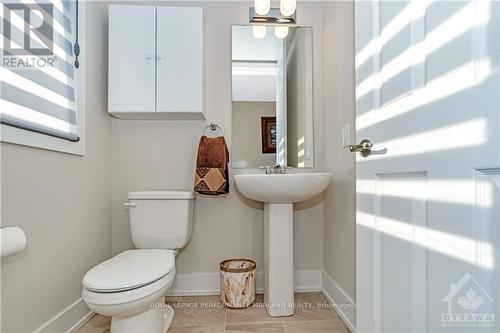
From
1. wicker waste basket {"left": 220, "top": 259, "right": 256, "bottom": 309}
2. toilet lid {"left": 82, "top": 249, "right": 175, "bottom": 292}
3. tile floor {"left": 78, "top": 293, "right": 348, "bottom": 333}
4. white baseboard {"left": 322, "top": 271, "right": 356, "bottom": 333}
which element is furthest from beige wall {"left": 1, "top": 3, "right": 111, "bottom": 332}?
white baseboard {"left": 322, "top": 271, "right": 356, "bottom": 333}

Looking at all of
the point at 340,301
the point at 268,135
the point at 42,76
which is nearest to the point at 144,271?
the point at 42,76

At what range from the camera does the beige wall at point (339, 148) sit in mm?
1646

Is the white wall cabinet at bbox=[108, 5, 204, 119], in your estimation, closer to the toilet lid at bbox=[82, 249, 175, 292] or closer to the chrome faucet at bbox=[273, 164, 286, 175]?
the chrome faucet at bbox=[273, 164, 286, 175]

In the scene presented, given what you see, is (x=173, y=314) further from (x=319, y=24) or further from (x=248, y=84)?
(x=319, y=24)

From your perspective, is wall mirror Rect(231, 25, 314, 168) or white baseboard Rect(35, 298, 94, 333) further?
wall mirror Rect(231, 25, 314, 168)

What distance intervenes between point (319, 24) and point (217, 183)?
1.38 metres

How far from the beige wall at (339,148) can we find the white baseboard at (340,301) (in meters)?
0.04

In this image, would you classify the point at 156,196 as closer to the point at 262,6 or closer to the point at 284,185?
the point at 284,185

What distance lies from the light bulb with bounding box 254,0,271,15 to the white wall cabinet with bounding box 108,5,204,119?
41 cm

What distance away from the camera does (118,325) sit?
1.38 meters

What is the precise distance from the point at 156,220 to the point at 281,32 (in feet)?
5.07

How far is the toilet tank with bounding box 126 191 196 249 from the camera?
1851 mm

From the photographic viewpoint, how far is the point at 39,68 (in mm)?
1384

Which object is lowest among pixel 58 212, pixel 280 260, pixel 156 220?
pixel 280 260
